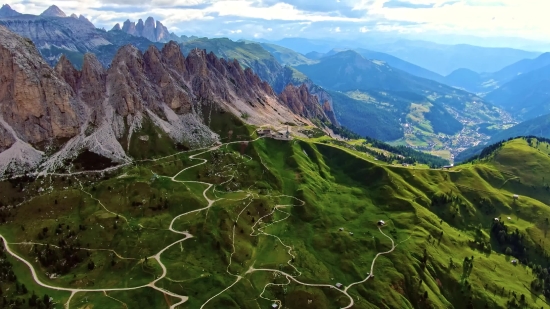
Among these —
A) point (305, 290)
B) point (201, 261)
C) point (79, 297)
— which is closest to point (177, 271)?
point (201, 261)

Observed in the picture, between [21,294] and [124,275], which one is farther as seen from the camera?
[124,275]

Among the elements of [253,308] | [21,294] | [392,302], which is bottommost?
[392,302]

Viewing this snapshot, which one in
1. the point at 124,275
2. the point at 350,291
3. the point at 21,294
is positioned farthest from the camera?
the point at 350,291

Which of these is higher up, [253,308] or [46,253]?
[46,253]

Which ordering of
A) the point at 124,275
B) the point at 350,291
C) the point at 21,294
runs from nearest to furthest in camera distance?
the point at 21,294 → the point at 124,275 → the point at 350,291

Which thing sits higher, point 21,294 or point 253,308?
point 21,294

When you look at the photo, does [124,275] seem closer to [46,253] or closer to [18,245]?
[46,253]

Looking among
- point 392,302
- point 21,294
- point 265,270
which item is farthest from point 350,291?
point 21,294

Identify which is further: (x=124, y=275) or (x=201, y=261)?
(x=201, y=261)

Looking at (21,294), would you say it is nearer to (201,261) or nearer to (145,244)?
(145,244)
